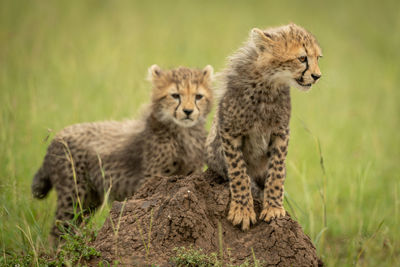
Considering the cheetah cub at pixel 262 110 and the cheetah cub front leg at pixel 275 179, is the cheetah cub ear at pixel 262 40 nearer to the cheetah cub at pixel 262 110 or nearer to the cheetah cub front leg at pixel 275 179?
the cheetah cub at pixel 262 110

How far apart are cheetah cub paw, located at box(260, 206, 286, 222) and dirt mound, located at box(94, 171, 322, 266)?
0.12 feet

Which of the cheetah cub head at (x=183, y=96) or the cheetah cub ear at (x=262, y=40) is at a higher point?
the cheetah cub ear at (x=262, y=40)

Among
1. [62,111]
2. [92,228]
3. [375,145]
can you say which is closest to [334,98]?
[375,145]

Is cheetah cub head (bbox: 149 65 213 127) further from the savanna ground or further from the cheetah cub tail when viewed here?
the cheetah cub tail

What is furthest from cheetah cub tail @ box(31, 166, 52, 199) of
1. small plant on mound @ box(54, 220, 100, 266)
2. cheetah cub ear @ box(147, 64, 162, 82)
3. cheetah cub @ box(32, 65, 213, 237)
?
small plant on mound @ box(54, 220, 100, 266)

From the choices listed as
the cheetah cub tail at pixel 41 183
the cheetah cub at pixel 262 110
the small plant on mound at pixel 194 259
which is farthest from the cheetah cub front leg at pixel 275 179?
the cheetah cub tail at pixel 41 183

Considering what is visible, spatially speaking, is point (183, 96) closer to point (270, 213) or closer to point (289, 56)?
point (289, 56)

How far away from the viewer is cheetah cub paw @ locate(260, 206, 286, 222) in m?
3.00

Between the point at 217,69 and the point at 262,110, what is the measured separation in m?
5.43

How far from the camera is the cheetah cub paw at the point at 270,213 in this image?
2998 millimetres

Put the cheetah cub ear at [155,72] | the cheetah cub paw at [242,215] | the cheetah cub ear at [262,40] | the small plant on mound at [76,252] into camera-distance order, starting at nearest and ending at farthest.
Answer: the small plant on mound at [76,252], the cheetah cub paw at [242,215], the cheetah cub ear at [262,40], the cheetah cub ear at [155,72]

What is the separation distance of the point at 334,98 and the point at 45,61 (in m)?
4.60

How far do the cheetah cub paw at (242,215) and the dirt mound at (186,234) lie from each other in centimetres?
4

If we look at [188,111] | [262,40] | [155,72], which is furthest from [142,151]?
[262,40]
